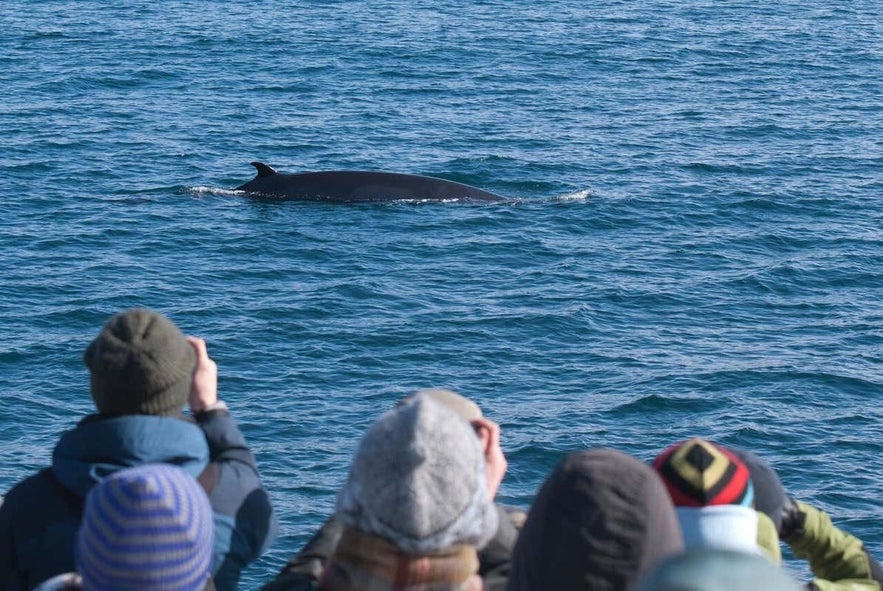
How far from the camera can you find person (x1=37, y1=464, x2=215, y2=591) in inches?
171

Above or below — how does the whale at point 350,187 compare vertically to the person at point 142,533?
below

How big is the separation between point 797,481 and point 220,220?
515 inches

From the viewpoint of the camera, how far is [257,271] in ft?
83.0

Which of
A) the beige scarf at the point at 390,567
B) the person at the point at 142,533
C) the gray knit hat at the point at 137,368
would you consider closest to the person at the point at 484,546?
the beige scarf at the point at 390,567

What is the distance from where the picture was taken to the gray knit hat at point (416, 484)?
171 inches

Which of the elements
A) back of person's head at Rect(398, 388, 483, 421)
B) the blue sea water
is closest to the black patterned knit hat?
back of person's head at Rect(398, 388, 483, 421)

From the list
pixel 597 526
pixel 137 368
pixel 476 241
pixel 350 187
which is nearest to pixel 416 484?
pixel 597 526

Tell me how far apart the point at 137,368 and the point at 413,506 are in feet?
4.23

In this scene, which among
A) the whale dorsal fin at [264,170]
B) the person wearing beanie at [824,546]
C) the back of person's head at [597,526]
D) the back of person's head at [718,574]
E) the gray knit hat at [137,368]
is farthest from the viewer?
the whale dorsal fin at [264,170]

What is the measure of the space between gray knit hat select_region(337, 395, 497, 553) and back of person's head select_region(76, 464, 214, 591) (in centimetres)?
42

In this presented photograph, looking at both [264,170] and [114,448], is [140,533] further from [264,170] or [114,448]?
[264,170]

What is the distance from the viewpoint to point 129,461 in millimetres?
5078

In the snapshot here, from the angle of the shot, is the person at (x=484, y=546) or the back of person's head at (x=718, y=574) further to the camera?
the person at (x=484, y=546)

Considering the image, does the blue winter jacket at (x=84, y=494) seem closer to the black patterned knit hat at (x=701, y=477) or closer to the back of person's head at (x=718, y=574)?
the black patterned knit hat at (x=701, y=477)
